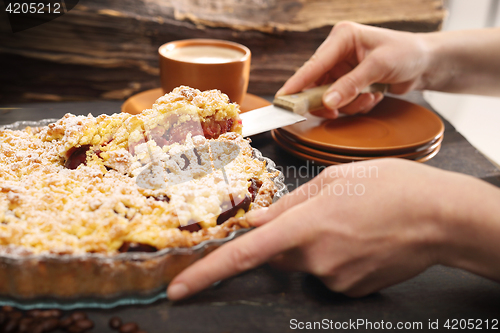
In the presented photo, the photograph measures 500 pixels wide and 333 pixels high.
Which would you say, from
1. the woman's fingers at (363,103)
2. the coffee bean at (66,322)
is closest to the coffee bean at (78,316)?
the coffee bean at (66,322)

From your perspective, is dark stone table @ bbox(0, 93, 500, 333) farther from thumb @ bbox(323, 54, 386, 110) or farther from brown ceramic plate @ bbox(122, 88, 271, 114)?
brown ceramic plate @ bbox(122, 88, 271, 114)

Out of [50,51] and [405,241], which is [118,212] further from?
[50,51]

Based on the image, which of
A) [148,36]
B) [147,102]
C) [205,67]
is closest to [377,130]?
[205,67]

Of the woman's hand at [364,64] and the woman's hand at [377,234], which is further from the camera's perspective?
the woman's hand at [364,64]

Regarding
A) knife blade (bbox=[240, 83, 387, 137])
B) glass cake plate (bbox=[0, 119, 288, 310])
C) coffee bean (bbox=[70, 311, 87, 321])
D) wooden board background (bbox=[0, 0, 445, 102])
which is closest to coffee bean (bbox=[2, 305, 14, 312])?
glass cake plate (bbox=[0, 119, 288, 310])

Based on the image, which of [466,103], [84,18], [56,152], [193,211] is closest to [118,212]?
[193,211]

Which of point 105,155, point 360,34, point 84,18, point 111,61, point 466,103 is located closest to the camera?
point 105,155

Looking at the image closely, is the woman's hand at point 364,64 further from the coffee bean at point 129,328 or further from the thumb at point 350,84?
the coffee bean at point 129,328
